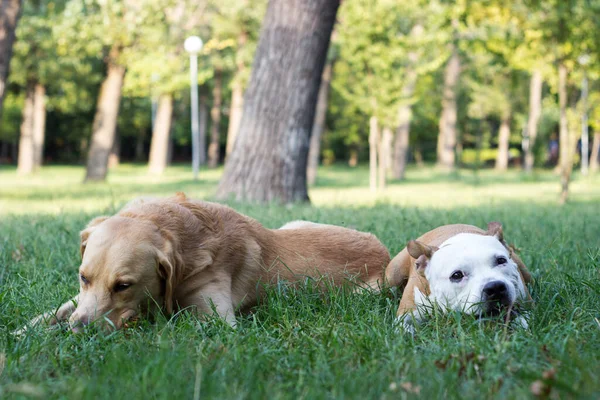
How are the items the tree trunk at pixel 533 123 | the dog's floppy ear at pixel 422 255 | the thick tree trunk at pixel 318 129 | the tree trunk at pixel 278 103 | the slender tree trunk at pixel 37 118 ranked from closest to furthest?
the dog's floppy ear at pixel 422 255 → the tree trunk at pixel 278 103 → the thick tree trunk at pixel 318 129 → the tree trunk at pixel 533 123 → the slender tree trunk at pixel 37 118

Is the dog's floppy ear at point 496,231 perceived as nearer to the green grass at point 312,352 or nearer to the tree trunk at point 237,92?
the green grass at point 312,352

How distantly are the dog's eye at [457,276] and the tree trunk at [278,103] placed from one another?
6.25m

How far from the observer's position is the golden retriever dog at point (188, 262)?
3.56 m

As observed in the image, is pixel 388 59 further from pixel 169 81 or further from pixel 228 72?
pixel 228 72

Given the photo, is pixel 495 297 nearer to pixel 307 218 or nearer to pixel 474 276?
pixel 474 276

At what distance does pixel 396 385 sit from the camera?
2422 millimetres

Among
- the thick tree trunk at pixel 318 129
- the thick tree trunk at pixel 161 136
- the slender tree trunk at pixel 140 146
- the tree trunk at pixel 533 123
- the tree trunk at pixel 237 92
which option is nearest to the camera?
the thick tree trunk at pixel 318 129

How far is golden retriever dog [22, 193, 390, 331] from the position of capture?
3557 millimetres

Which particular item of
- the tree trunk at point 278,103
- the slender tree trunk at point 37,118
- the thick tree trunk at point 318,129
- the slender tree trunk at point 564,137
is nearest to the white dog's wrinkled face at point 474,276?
the tree trunk at point 278,103

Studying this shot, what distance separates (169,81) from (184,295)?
991 inches

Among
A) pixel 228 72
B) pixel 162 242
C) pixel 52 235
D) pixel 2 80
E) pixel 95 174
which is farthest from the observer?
pixel 228 72

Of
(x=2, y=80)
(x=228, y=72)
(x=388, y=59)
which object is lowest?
(x=2, y=80)

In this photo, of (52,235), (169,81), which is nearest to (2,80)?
(52,235)

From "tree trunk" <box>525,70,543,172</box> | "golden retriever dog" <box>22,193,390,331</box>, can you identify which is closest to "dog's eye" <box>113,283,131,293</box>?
"golden retriever dog" <box>22,193,390,331</box>
